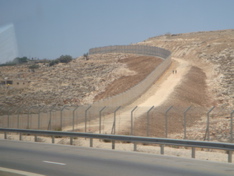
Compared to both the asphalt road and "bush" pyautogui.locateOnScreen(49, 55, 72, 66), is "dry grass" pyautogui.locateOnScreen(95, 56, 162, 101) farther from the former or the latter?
the asphalt road

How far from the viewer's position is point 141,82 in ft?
183

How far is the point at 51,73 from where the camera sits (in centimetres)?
9312

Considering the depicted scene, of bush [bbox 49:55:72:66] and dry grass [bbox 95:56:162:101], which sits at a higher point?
bush [bbox 49:55:72:66]

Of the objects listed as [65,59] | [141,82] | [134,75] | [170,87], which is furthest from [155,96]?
[65,59]

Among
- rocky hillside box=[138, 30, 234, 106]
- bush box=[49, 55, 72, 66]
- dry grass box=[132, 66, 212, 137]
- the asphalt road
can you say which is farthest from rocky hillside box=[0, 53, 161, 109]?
the asphalt road

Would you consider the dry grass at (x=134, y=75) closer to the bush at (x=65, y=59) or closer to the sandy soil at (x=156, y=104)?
the sandy soil at (x=156, y=104)

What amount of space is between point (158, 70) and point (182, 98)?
17613mm

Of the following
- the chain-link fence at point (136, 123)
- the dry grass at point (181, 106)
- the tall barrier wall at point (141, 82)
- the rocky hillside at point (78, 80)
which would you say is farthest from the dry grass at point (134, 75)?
the chain-link fence at point (136, 123)

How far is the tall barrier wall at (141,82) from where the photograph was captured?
4776 cm

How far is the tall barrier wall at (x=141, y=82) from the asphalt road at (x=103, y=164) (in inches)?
991

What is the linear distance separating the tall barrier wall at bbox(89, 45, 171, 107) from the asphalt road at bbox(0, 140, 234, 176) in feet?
82.6

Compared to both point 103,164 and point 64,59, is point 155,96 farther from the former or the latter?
point 64,59

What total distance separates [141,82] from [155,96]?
15.4 ft

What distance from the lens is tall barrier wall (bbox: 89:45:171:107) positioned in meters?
47.8
